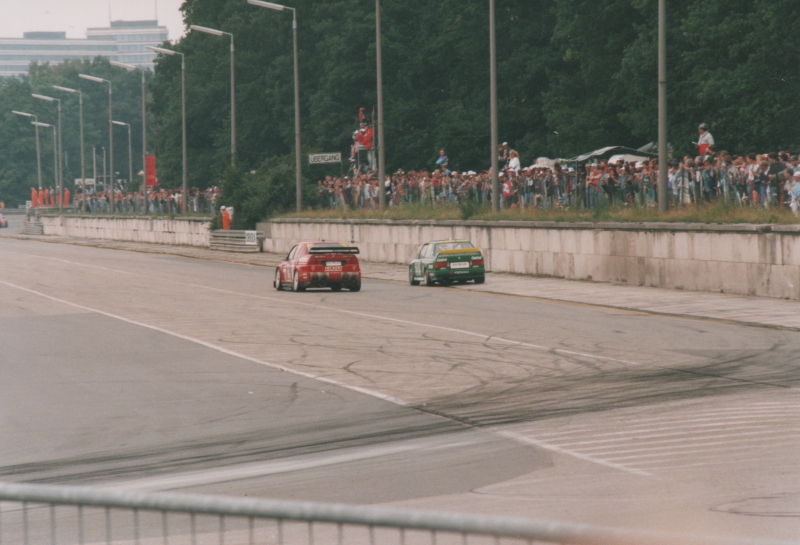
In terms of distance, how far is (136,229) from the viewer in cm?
7056

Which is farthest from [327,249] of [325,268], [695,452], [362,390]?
[695,452]

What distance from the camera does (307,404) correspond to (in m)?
11.9

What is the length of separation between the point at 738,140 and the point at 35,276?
2795 cm

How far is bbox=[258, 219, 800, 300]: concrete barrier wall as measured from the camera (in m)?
23.9

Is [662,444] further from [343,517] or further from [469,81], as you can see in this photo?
[469,81]

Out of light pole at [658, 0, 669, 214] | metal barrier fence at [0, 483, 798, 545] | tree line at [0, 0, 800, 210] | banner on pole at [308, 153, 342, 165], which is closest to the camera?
metal barrier fence at [0, 483, 798, 545]

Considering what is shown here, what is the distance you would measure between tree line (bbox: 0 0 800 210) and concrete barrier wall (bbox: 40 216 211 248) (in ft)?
14.1

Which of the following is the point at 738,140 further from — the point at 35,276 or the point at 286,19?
the point at 286,19

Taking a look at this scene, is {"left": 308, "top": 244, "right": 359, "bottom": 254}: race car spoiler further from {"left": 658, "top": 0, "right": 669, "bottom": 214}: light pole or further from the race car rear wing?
{"left": 658, "top": 0, "right": 669, "bottom": 214}: light pole

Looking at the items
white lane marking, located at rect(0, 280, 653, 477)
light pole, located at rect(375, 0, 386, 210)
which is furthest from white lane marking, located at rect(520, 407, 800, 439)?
light pole, located at rect(375, 0, 386, 210)

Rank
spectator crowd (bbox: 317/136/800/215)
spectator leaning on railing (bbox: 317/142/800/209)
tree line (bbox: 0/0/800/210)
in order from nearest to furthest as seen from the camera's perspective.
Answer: spectator crowd (bbox: 317/136/800/215)
spectator leaning on railing (bbox: 317/142/800/209)
tree line (bbox: 0/0/800/210)

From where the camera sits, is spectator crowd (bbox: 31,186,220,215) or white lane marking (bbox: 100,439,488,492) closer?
white lane marking (bbox: 100,439,488,492)

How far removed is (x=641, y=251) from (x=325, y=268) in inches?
299

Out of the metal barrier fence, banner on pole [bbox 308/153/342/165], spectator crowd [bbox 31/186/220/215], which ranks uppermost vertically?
banner on pole [bbox 308/153/342/165]
